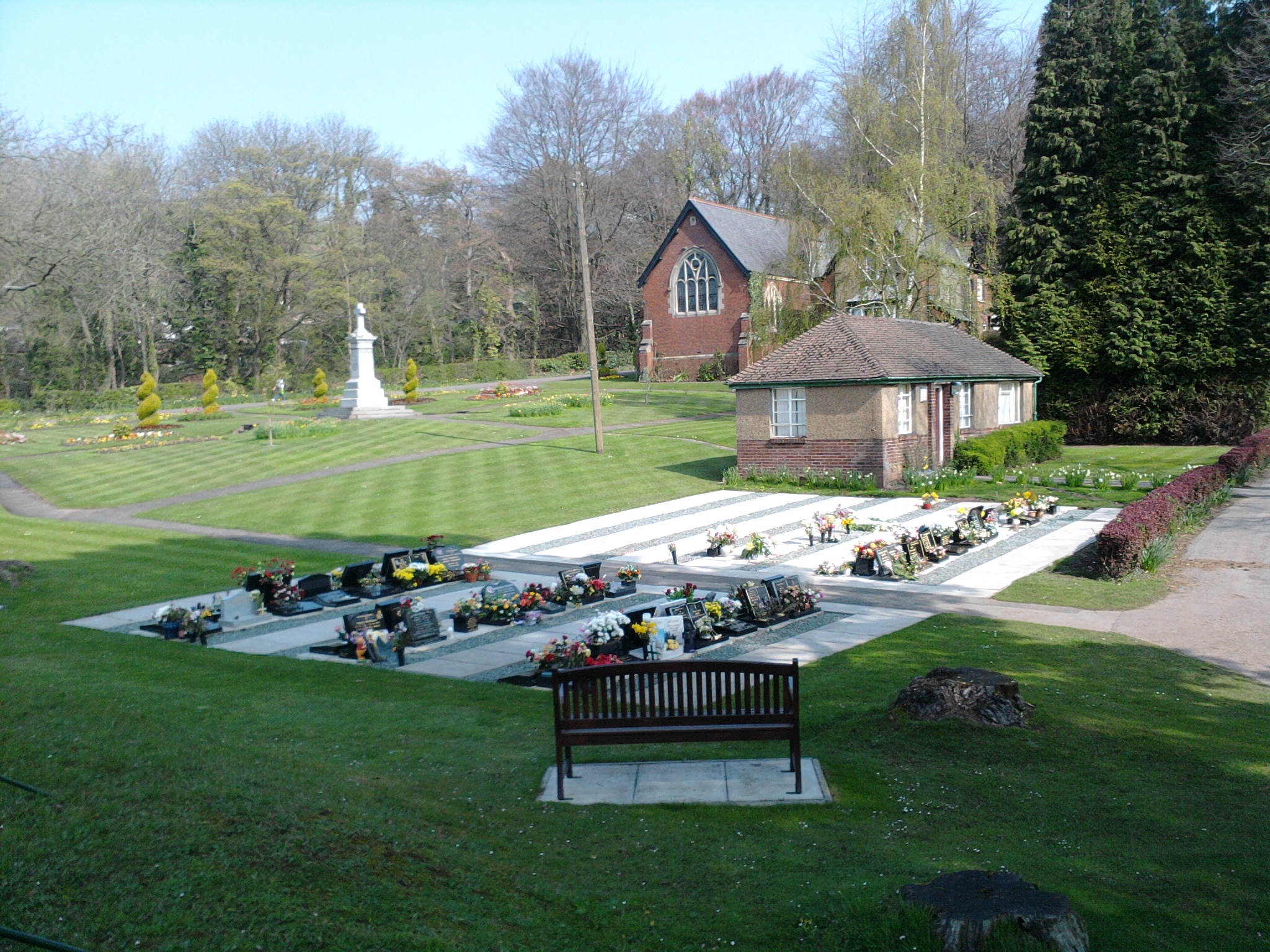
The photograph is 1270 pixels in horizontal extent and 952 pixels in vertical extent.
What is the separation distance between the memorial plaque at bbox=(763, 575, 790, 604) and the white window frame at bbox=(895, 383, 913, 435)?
14033mm

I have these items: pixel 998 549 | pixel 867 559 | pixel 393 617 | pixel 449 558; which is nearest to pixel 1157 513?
pixel 998 549

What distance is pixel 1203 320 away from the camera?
36.9m

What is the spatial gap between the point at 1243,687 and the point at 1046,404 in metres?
33.4

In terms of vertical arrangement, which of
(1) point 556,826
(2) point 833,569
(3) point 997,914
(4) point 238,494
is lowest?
(2) point 833,569

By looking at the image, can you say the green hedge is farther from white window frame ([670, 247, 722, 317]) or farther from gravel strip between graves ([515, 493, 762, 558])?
white window frame ([670, 247, 722, 317])

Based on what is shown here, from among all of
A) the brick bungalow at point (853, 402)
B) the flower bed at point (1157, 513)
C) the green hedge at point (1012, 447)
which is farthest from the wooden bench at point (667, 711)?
the green hedge at point (1012, 447)

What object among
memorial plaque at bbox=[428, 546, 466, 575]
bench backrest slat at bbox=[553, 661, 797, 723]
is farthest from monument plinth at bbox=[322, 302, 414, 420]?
bench backrest slat at bbox=[553, 661, 797, 723]

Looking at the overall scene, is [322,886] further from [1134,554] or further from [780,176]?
[780,176]

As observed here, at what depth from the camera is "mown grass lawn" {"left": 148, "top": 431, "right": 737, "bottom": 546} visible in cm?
2294

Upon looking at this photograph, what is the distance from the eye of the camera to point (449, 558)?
56.4ft

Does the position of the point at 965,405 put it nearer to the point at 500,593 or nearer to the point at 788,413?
the point at 788,413

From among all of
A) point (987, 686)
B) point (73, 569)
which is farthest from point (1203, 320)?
point (73, 569)

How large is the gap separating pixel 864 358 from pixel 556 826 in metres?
22.4

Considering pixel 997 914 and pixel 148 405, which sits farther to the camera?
pixel 148 405
